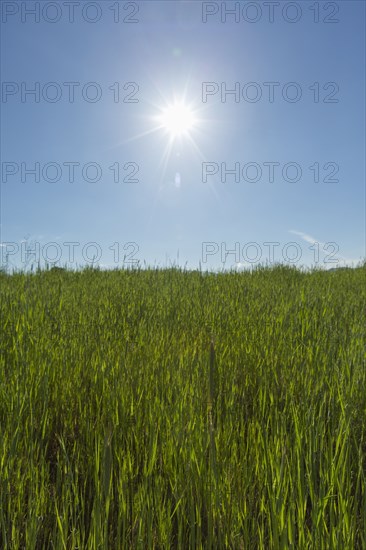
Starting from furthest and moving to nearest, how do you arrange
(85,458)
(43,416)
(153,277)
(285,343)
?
(153,277) < (285,343) < (43,416) < (85,458)

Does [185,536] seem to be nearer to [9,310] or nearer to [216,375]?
A: [216,375]

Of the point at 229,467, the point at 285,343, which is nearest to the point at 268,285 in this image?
the point at 285,343

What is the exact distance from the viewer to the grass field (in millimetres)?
1017

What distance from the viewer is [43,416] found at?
154 cm

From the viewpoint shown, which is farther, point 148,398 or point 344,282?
point 344,282

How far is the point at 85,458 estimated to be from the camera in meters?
1.41

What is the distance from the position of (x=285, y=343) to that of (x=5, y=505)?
5.82 ft

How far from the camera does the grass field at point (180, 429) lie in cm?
102

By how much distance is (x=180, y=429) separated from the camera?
132cm

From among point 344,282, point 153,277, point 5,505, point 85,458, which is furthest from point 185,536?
point 344,282

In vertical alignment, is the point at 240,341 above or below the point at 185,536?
above

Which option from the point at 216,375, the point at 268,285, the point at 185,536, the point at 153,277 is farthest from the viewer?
the point at 153,277

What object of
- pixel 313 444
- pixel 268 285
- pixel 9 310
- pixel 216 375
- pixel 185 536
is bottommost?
pixel 185 536

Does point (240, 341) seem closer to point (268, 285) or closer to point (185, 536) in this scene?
point (185, 536)
